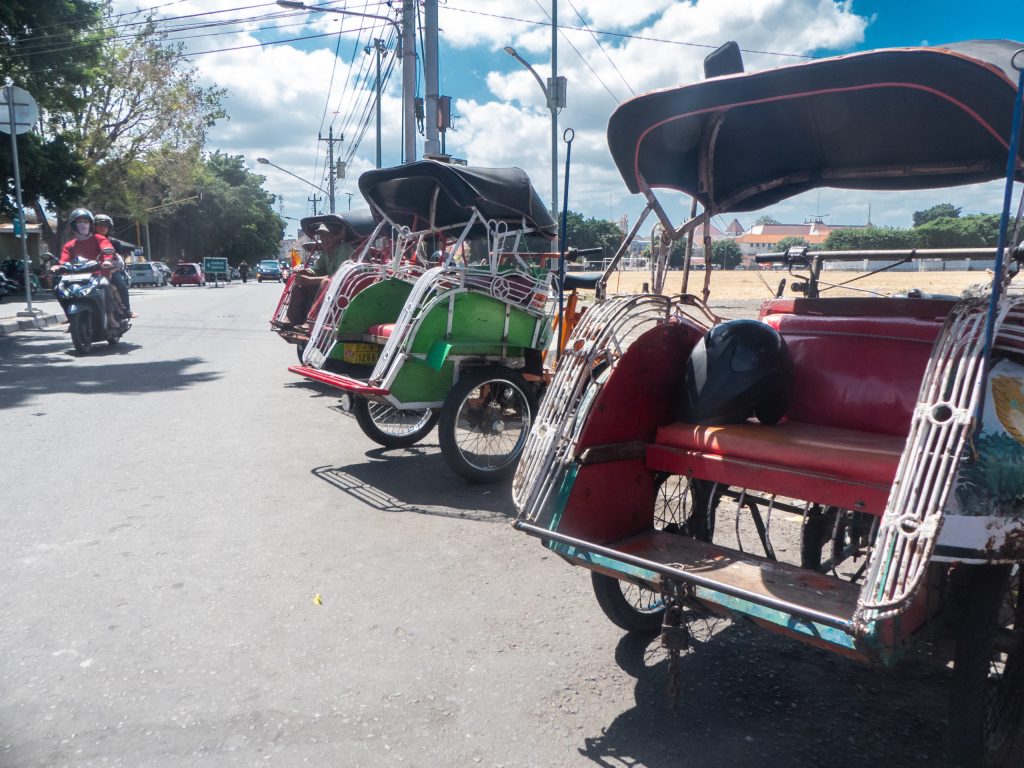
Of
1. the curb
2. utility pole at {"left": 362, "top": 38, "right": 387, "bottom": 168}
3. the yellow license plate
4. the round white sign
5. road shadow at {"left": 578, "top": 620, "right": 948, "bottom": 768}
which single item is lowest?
road shadow at {"left": 578, "top": 620, "right": 948, "bottom": 768}

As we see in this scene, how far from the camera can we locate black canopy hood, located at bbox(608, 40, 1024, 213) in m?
2.71

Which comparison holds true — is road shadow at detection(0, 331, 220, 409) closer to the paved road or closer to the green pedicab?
the paved road

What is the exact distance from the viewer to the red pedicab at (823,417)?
7.70 feet

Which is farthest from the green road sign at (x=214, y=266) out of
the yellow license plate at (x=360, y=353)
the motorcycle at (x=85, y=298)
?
the yellow license plate at (x=360, y=353)

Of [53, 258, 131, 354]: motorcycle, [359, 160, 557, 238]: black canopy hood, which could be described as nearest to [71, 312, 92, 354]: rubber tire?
[53, 258, 131, 354]: motorcycle

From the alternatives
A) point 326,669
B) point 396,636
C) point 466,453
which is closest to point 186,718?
point 326,669

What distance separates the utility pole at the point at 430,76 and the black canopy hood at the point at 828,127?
9.83 metres

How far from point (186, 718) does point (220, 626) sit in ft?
2.35

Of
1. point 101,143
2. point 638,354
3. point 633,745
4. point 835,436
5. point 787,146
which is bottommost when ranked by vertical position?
point 633,745

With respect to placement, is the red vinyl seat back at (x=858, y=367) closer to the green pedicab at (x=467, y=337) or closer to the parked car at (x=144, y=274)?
the green pedicab at (x=467, y=337)

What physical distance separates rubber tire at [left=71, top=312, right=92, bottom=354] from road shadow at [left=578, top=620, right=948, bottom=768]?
420 inches

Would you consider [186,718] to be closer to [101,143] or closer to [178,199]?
[101,143]

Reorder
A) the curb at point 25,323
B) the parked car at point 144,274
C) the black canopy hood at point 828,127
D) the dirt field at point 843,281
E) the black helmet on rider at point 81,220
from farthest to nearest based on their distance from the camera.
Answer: the parked car at point 144,274 < the curb at point 25,323 < the black helmet on rider at point 81,220 < the dirt field at point 843,281 < the black canopy hood at point 828,127

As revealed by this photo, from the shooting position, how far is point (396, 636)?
358cm
